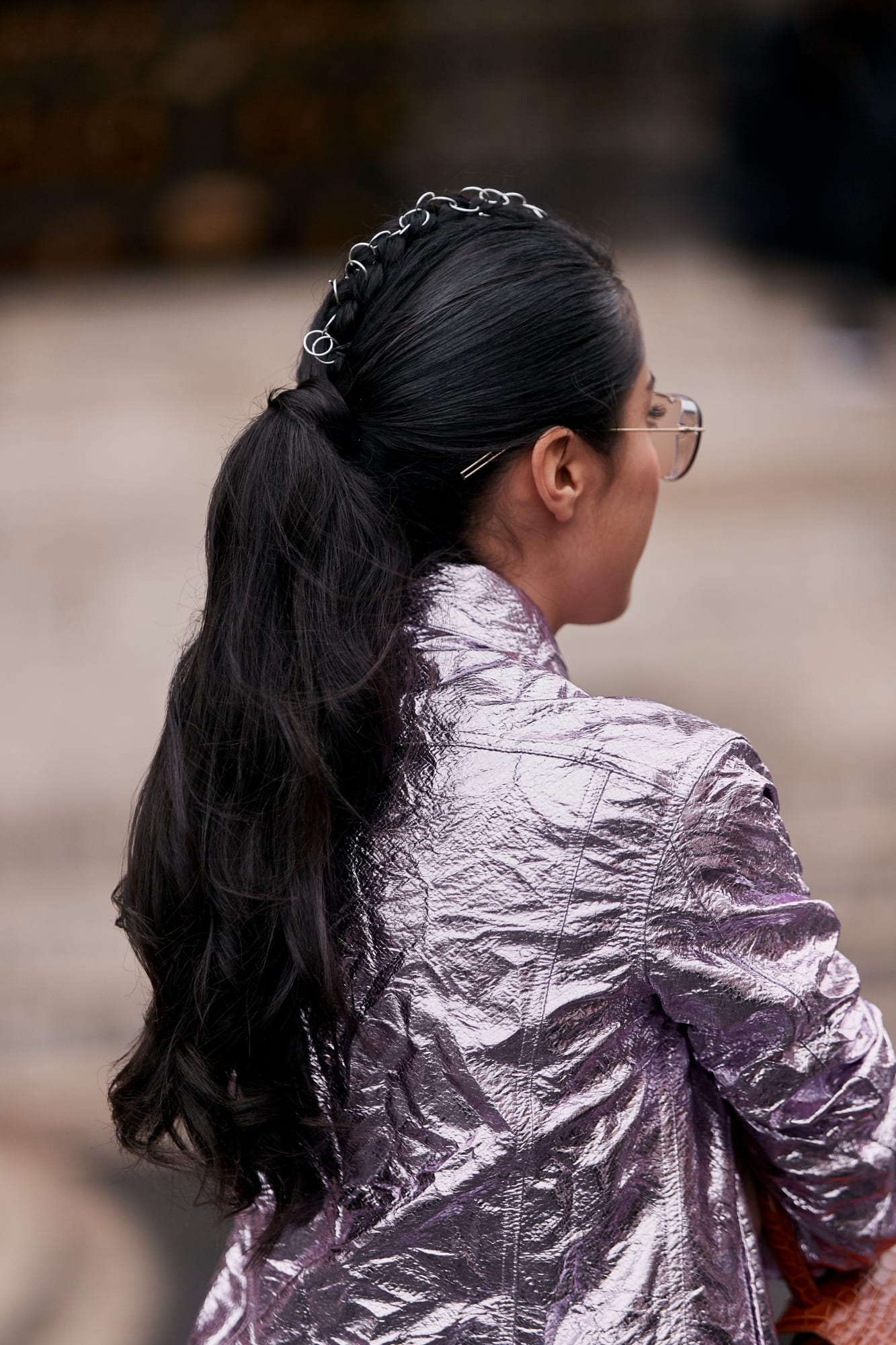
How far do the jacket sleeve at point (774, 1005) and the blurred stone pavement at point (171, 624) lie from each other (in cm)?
62

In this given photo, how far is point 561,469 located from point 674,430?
0.55 feet

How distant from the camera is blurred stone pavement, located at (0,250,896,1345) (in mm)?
2430

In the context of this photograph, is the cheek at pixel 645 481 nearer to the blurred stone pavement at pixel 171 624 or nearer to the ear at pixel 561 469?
the ear at pixel 561 469

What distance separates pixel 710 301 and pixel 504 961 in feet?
27.3

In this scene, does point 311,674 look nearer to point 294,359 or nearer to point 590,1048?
point 590,1048

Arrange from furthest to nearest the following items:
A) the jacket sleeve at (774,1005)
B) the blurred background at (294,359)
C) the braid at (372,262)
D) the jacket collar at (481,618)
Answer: the blurred background at (294,359) < the braid at (372,262) < the jacket collar at (481,618) < the jacket sleeve at (774,1005)

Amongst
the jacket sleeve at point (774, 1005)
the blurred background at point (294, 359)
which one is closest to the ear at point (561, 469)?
the jacket sleeve at point (774, 1005)

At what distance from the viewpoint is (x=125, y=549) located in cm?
555

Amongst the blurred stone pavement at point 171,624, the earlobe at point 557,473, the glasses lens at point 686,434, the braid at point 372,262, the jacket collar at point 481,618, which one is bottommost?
the blurred stone pavement at point 171,624

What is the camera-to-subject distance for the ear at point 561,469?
3.49ft

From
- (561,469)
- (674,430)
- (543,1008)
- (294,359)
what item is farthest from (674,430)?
(294,359)

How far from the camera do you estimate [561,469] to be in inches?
43.2

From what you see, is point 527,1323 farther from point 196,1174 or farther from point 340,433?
point 340,433

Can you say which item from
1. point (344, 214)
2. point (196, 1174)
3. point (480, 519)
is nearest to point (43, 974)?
point (196, 1174)
